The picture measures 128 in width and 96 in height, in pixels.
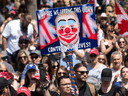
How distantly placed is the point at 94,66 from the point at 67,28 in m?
1.27

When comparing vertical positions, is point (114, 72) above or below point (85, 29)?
below

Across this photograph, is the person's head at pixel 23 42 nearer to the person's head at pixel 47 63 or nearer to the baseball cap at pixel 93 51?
the person's head at pixel 47 63

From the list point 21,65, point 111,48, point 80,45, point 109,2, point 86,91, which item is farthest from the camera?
point 109,2

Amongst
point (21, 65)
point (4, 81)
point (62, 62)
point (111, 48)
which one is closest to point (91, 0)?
point (111, 48)

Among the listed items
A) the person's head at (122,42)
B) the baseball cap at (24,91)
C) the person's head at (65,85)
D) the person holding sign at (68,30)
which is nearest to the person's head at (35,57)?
the person holding sign at (68,30)

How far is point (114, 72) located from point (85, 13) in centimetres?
154

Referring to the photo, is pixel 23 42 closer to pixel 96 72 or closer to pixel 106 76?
pixel 96 72

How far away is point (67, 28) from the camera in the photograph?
640 cm

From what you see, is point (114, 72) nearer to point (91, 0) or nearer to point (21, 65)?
point (21, 65)

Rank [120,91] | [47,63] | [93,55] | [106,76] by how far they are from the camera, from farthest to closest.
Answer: [93,55] < [47,63] < [106,76] < [120,91]

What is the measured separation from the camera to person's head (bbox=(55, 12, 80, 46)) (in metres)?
6.40

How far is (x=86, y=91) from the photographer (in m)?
6.09

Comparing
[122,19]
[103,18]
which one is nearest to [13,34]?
[103,18]

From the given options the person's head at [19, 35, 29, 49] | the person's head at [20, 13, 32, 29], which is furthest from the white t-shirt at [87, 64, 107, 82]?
the person's head at [20, 13, 32, 29]
